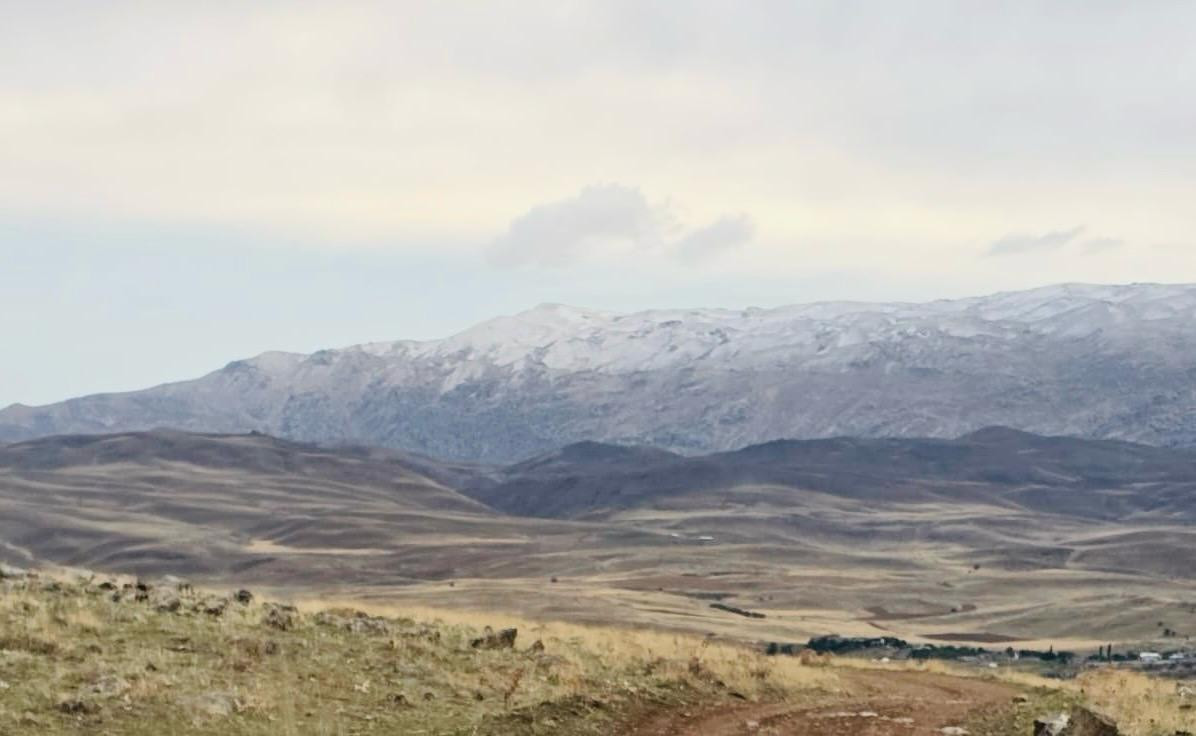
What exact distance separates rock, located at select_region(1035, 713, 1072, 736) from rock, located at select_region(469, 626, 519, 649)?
8858mm

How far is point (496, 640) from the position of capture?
2569 centimetres

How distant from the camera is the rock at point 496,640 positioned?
25312mm

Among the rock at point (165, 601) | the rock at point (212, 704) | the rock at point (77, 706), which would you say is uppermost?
the rock at point (165, 601)

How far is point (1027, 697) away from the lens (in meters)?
26.5

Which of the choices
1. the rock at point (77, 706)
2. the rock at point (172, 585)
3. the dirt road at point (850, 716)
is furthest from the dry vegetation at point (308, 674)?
the rock at point (172, 585)

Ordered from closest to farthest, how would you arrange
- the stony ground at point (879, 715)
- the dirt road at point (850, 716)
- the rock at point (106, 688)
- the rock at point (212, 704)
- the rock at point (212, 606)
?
the rock at point (212, 704) → the rock at point (106, 688) → the dirt road at point (850, 716) → the stony ground at point (879, 715) → the rock at point (212, 606)

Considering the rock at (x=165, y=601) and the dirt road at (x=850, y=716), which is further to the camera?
the rock at (x=165, y=601)

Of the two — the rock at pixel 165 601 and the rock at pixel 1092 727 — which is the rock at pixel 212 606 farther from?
the rock at pixel 1092 727

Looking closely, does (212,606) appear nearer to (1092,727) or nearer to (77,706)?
(77,706)

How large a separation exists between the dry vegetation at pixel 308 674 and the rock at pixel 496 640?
26 centimetres

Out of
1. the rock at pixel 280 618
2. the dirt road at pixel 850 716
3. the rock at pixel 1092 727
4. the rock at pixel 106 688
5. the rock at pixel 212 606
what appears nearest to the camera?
the rock at pixel 106 688

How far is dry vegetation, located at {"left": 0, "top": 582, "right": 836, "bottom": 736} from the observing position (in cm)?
1753

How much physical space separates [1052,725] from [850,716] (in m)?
2.96

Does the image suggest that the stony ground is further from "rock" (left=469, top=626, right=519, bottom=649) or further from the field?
"rock" (left=469, top=626, right=519, bottom=649)
